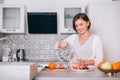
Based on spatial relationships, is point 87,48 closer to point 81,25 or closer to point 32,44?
point 81,25

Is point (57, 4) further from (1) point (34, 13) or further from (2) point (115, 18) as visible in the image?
(2) point (115, 18)

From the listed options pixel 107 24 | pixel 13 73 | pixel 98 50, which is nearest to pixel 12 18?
pixel 107 24

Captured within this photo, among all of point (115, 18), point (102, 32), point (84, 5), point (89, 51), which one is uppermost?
point (84, 5)

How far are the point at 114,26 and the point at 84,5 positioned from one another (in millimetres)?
610

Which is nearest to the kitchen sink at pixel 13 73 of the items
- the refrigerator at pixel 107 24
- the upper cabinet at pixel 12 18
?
the refrigerator at pixel 107 24

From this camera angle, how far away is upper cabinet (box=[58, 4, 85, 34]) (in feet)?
12.3

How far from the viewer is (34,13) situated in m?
3.74

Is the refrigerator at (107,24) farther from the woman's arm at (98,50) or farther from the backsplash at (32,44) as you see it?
the woman's arm at (98,50)

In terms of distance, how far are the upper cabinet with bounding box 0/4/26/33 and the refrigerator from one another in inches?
42.9

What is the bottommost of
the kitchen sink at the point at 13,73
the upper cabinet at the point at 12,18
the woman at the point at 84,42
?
the kitchen sink at the point at 13,73

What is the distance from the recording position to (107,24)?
3.55 metres

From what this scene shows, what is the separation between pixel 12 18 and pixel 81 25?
1.76 metres

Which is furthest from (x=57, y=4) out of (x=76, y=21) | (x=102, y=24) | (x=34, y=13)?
(x=76, y=21)

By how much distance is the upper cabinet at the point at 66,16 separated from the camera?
148 inches
